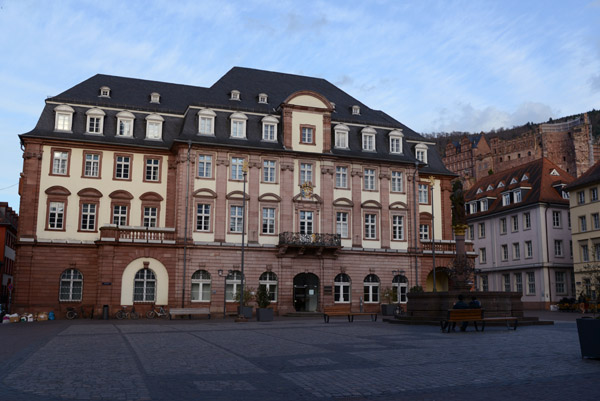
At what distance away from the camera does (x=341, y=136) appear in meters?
50.5

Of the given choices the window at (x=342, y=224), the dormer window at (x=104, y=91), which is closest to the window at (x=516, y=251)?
the window at (x=342, y=224)

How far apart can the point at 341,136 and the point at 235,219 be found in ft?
38.1

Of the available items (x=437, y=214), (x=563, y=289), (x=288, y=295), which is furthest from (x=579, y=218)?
(x=288, y=295)

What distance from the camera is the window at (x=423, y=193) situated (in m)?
52.9

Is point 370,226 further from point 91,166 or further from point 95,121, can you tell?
point 95,121

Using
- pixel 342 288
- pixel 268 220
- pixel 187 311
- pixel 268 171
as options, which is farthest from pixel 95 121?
pixel 342 288

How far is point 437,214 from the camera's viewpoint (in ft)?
173

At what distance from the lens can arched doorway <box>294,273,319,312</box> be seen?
47.0 metres

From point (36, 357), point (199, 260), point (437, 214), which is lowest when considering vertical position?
point (36, 357)

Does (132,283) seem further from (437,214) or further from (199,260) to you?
(437,214)

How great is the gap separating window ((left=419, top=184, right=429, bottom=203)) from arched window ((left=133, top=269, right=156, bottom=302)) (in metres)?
23.6

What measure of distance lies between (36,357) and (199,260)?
29.1 m

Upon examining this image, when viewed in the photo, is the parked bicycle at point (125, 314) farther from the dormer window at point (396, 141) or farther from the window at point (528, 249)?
the window at point (528, 249)

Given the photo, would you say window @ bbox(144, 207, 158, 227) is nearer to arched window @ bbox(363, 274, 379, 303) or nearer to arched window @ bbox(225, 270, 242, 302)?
arched window @ bbox(225, 270, 242, 302)
